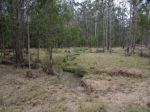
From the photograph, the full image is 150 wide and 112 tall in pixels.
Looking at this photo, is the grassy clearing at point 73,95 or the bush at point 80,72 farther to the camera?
the bush at point 80,72

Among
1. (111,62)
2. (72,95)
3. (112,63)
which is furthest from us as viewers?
(111,62)

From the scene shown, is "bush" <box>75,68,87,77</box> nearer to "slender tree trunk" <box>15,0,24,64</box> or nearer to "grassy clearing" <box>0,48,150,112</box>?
"grassy clearing" <box>0,48,150,112</box>

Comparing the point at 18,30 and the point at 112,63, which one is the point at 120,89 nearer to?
the point at 112,63

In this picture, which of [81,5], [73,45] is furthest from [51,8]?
[81,5]

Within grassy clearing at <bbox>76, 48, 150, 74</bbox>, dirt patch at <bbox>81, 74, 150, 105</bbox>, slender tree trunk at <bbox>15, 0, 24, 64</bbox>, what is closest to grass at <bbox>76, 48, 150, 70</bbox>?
grassy clearing at <bbox>76, 48, 150, 74</bbox>

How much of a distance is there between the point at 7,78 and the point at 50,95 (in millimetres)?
4709

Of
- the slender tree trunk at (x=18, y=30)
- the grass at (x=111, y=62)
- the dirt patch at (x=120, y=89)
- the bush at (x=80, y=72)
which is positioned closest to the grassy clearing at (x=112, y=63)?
the grass at (x=111, y=62)

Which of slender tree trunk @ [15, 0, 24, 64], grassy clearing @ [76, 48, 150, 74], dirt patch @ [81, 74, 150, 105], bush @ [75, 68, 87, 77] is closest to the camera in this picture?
dirt patch @ [81, 74, 150, 105]

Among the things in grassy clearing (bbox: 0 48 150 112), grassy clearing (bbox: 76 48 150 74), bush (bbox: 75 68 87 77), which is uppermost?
grassy clearing (bbox: 76 48 150 74)

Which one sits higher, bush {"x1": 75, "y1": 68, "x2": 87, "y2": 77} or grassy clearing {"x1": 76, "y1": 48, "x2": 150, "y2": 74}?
grassy clearing {"x1": 76, "y1": 48, "x2": 150, "y2": 74}

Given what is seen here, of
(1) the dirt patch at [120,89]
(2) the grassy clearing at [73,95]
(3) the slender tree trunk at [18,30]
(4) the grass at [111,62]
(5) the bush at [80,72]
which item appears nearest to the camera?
(2) the grassy clearing at [73,95]

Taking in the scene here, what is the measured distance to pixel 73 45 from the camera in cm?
5606

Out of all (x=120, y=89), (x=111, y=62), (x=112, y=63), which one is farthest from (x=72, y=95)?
(x=111, y=62)

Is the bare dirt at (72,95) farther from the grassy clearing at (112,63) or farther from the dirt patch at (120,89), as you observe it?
the grassy clearing at (112,63)
